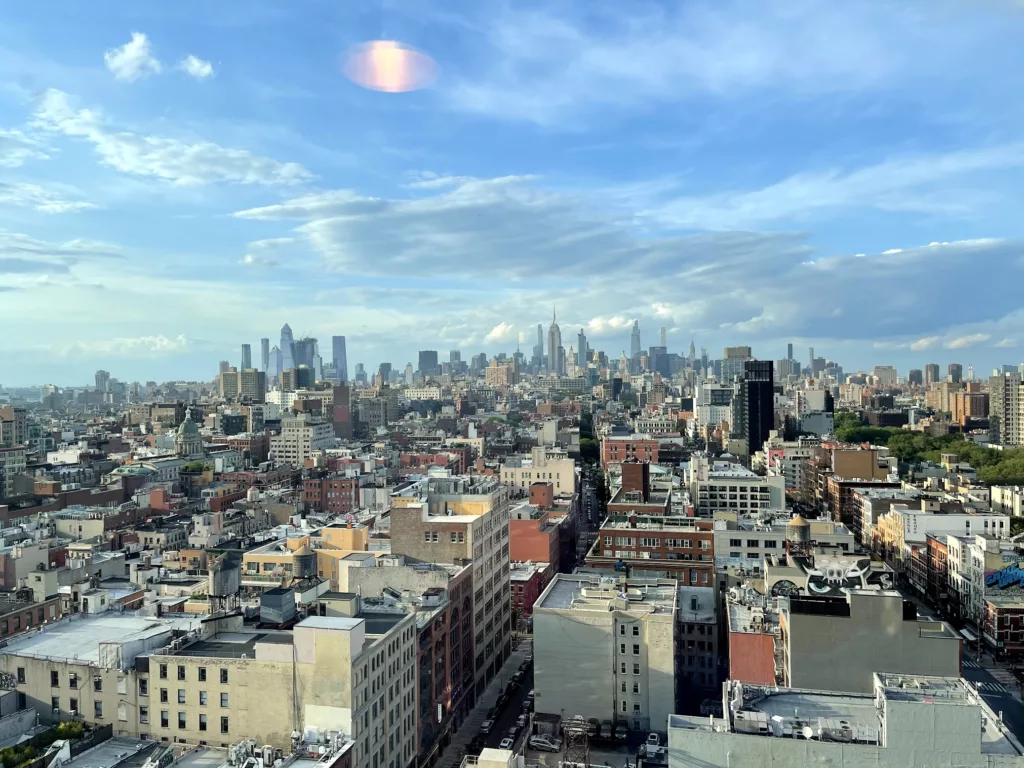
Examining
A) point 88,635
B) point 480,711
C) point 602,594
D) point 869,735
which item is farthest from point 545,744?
point 88,635

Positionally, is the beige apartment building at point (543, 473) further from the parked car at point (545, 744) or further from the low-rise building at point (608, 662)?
the parked car at point (545, 744)

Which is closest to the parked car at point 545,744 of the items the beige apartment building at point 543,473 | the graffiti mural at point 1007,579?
the graffiti mural at point 1007,579

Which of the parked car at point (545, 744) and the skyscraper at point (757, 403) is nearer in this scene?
the parked car at point (545, 744)

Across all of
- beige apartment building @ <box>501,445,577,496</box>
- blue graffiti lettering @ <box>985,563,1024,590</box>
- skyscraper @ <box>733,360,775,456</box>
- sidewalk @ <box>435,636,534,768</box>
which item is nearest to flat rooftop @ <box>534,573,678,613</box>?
sidewalk @ <box>435,636,534,768</box>

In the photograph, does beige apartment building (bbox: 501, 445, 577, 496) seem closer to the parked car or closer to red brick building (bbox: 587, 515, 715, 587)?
red brick building (bbox: 587, 515, 715, 587)

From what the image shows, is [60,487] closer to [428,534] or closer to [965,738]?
[428,534]

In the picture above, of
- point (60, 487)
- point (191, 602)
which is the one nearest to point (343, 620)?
point (191, 602)
